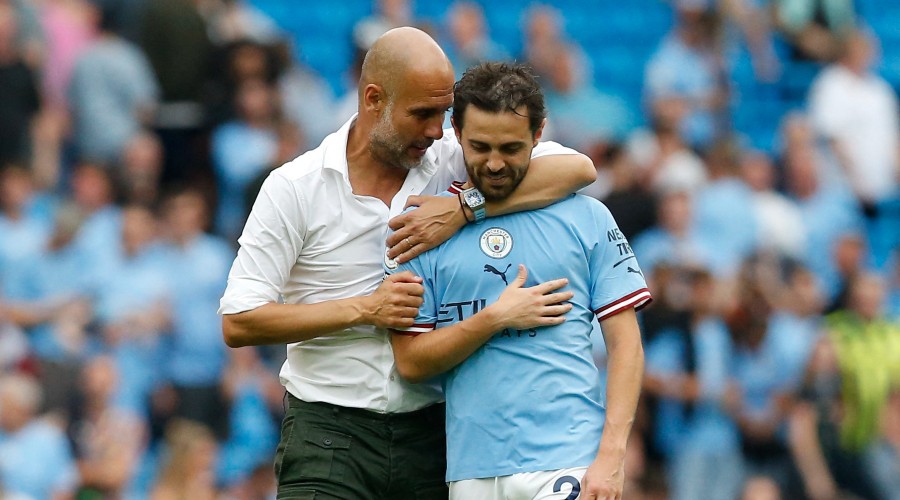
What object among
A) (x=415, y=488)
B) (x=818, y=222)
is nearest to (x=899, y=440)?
(x=818, y=222)

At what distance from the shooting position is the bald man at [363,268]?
5203mm

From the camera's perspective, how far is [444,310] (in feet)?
17.0

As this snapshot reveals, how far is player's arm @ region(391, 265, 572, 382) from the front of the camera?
497 cm

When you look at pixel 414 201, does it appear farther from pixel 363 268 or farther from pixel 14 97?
pixel 14 97

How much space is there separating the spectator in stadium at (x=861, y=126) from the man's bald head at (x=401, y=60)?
8453mm

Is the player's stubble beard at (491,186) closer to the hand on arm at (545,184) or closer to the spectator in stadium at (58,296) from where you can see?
the hand on arm at (545,184)

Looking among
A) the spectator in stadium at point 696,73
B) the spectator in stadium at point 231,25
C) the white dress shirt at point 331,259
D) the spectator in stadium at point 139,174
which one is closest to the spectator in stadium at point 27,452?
the spectator in stadium at point 139,174

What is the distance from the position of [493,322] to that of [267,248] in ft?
2.69

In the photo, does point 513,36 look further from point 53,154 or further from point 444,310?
point 444,310

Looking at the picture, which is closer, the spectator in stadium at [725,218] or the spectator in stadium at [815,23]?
the spectator in stadium at [725,218]

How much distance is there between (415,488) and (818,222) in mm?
7926

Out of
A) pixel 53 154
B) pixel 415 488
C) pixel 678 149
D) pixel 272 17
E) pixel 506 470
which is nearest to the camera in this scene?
pixel 506 470

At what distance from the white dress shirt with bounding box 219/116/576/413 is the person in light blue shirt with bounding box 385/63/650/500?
0.69 feet

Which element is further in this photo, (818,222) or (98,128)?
(818,222)
